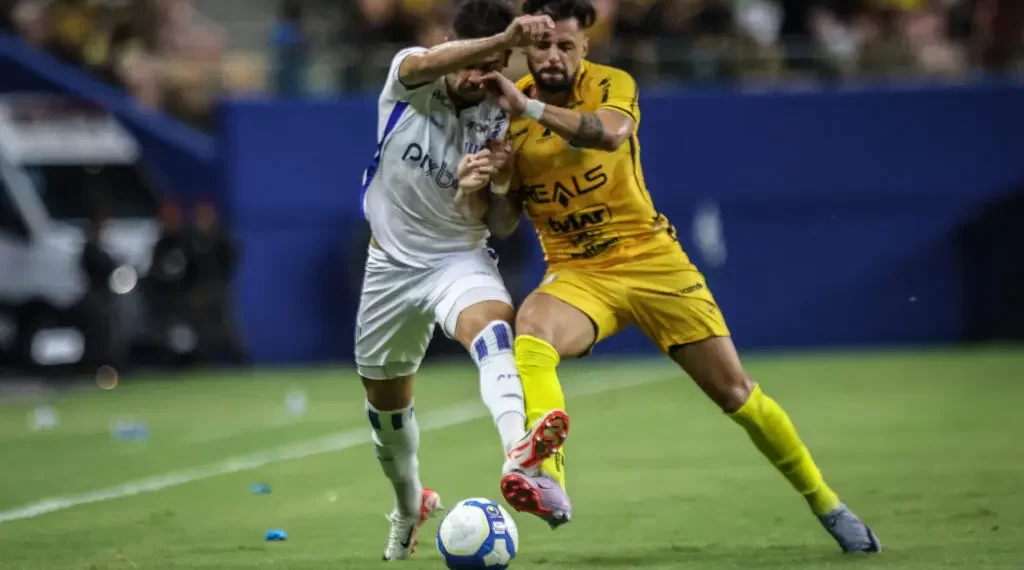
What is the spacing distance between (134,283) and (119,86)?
10.00 feet

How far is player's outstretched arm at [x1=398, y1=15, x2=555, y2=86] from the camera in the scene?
6.77 meters

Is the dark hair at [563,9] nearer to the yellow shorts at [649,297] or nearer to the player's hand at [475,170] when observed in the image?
the player's hand at [475,170]

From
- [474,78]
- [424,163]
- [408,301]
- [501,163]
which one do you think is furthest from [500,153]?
[408,301]

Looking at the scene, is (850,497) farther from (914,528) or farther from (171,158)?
(171,158)

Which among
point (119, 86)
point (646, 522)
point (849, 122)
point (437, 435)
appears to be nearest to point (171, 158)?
point (119, 86)

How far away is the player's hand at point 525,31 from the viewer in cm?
676

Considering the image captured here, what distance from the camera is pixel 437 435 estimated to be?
1362 centimetres

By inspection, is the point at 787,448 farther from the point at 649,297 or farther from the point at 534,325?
the point at 534,325

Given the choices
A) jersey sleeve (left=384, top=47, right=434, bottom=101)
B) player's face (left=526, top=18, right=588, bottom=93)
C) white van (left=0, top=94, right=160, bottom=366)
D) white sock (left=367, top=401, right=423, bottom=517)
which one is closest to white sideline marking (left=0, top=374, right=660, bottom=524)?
white sock (left=367, top=401, right=423, bottom=517)

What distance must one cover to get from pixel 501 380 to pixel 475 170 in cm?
86

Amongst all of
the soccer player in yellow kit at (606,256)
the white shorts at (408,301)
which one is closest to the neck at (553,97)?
the soccer player in yellow kit at (606,256)

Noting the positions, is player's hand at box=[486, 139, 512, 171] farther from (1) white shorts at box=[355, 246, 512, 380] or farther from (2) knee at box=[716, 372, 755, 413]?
(2) knee at box=[716, 372, 755, 413]

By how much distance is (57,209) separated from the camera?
71.4 feet

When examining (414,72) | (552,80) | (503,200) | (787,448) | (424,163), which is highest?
(414,72)
